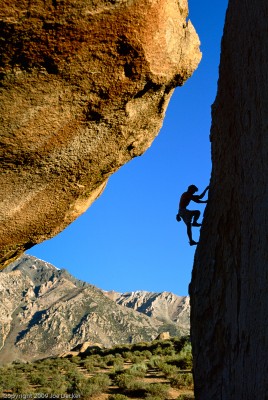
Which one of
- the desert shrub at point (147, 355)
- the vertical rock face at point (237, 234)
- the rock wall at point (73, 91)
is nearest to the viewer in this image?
the vertical rock face at point (237, 234)

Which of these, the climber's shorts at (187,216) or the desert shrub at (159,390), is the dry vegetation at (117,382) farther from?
the climber's shorts at (187,216)

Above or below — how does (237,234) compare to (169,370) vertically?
above

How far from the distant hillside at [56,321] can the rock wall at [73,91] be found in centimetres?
5156

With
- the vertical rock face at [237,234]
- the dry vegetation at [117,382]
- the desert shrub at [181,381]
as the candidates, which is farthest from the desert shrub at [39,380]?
the vertical rock face at [237,234]

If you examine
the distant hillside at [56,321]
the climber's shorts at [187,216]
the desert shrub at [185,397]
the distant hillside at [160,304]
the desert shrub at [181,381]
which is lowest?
the desert shrub at [185,397]

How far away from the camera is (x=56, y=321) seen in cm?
6316

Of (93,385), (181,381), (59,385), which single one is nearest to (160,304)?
(59,385)

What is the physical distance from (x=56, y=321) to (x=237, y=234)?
62003mm

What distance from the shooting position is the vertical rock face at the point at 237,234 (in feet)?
14.4

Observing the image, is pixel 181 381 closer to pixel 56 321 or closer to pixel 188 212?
pixel 188 212

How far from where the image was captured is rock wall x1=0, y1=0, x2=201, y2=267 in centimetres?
571

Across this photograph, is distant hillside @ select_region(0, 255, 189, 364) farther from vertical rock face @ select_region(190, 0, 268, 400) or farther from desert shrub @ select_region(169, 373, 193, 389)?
vertical rock face @ select_region(190, 0, 268, 400)

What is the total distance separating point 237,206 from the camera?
559 centimetres

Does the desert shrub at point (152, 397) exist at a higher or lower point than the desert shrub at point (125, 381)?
lower
